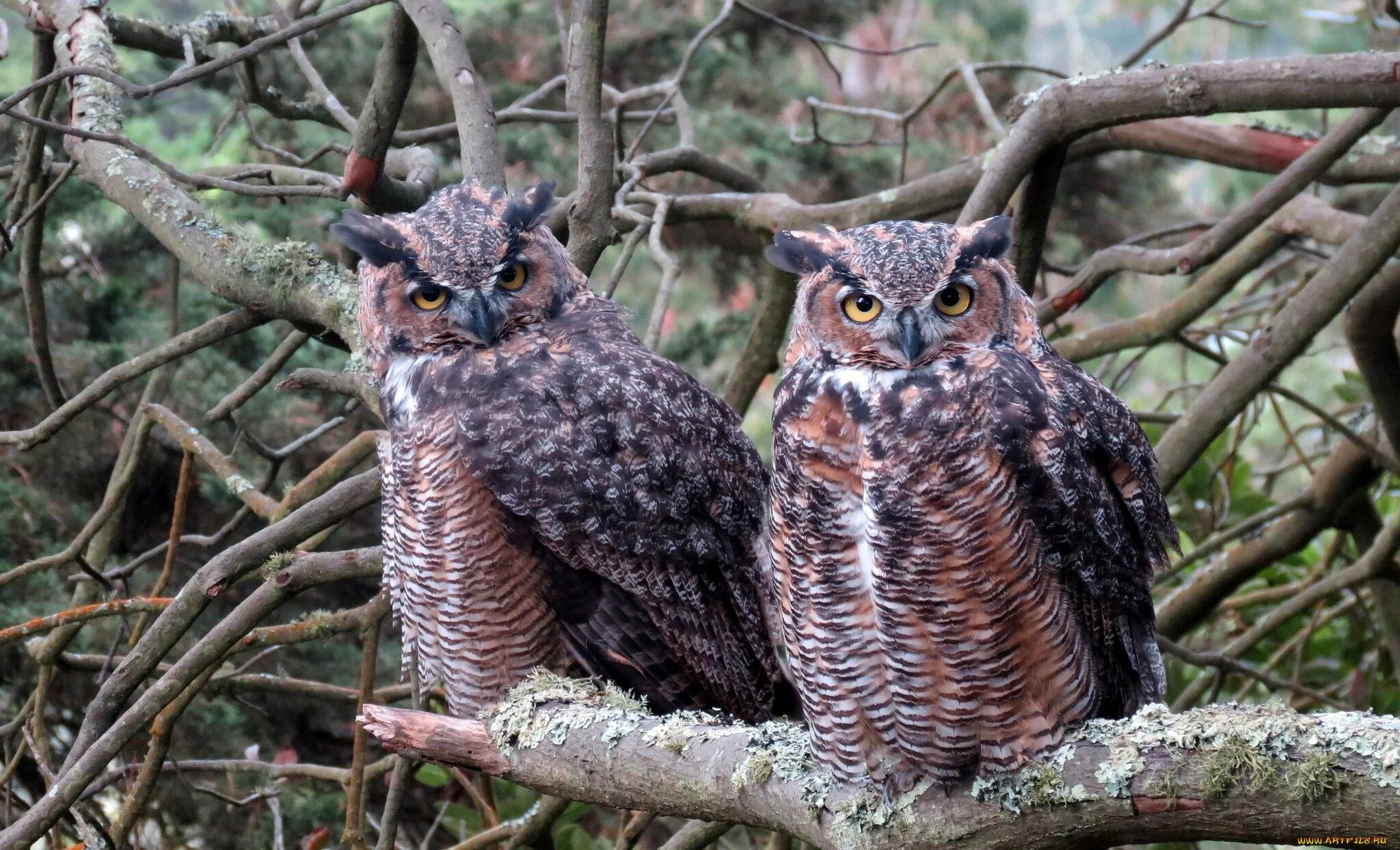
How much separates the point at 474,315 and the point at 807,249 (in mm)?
686

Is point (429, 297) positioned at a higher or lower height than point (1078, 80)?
lower

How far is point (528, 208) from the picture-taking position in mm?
2314

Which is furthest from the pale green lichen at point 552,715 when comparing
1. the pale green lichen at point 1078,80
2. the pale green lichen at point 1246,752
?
the pale green lichen at point 1078,80

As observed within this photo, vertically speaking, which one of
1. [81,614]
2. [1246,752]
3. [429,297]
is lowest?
[81,614]

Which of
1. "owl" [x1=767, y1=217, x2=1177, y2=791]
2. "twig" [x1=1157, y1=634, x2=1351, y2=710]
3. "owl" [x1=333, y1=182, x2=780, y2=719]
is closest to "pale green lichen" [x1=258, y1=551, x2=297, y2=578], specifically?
"owl" [x1=333, y1=182, x2=780, y2=719]

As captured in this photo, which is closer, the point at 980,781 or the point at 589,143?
the point at 980,781

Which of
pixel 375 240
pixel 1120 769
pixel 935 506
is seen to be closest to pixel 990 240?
pixel 935 506

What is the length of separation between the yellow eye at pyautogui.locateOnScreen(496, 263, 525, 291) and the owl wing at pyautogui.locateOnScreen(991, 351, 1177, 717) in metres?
0.93

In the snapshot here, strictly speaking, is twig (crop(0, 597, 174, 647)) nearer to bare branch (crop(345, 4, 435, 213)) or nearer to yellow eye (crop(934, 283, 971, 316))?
bare branch (crop(345, 4, 435, 213))

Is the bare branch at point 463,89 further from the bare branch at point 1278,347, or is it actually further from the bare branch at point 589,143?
the bare branch at point 1278,347

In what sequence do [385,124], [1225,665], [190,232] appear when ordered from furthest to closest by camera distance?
[1225,665] < [190,232] < [385,124]

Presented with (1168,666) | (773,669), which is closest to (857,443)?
(773,669)

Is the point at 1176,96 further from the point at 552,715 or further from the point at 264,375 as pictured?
→ the point at 264,375

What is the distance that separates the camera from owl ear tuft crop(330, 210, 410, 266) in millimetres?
2264
